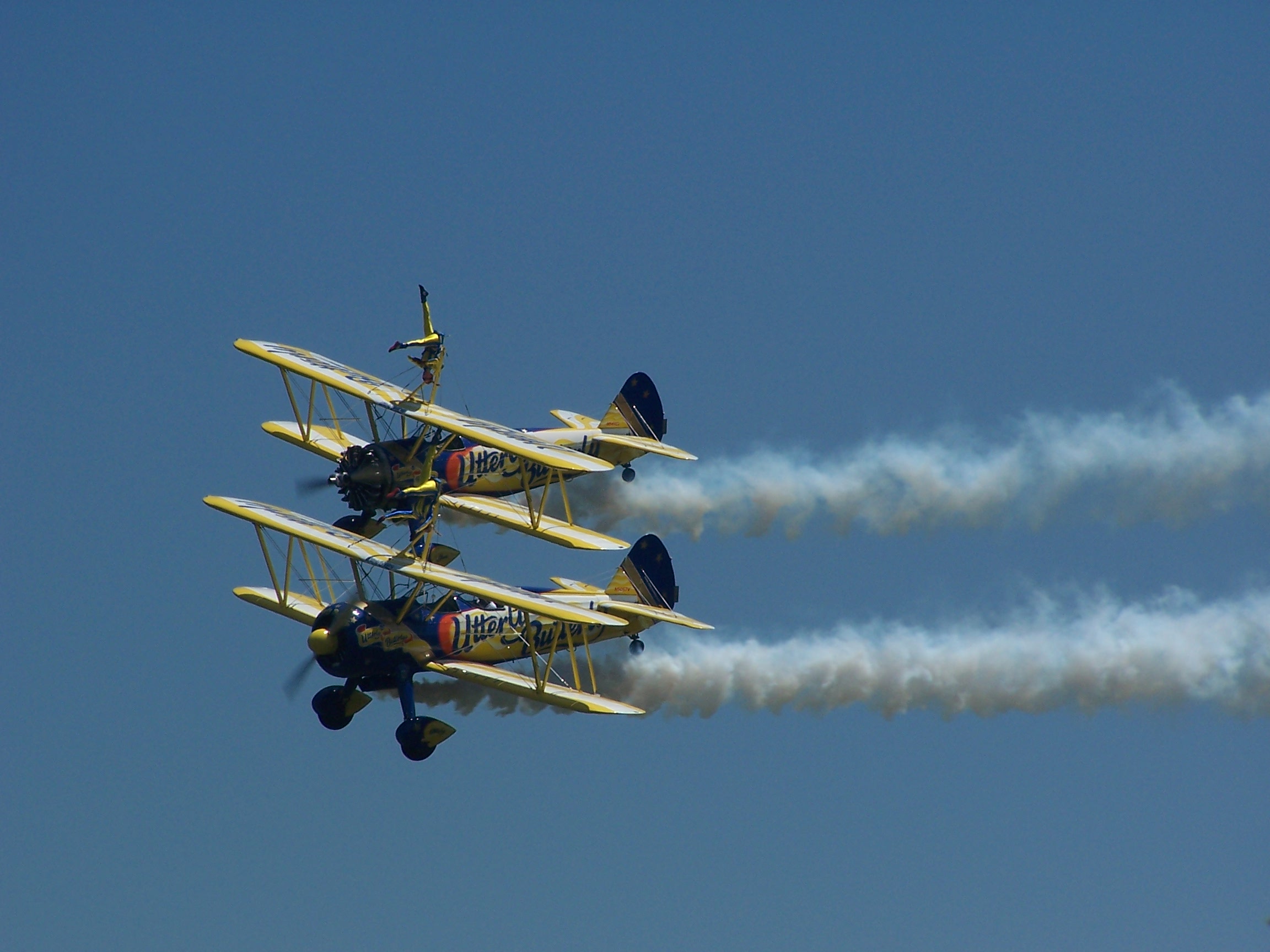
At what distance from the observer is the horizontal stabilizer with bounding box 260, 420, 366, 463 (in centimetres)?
6334

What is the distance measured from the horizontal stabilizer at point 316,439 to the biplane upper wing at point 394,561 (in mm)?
4669

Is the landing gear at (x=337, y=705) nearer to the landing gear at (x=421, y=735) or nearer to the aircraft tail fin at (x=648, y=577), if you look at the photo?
the landing gear at (x=421, y=735)

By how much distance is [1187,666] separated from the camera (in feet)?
200

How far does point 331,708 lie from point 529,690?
386 cm

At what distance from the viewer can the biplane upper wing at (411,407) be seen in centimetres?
5872

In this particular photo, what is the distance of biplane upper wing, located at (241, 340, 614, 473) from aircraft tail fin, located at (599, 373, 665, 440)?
4080 millimetres

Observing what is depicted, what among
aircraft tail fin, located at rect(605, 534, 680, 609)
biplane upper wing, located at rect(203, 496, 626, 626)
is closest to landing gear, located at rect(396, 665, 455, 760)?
biplane upper wing, located at rect(203, 496, 626, 626)

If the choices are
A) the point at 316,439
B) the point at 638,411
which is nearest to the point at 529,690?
the point at 316,439

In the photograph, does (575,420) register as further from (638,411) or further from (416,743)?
(416,743)

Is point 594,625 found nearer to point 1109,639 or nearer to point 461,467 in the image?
point 461,467

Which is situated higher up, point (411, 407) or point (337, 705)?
point (411, 407)

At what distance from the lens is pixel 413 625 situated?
186 feet

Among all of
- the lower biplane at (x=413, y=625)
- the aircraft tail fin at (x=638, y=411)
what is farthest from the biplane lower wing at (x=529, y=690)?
the aircraft tail fin at (x=638, y=411)

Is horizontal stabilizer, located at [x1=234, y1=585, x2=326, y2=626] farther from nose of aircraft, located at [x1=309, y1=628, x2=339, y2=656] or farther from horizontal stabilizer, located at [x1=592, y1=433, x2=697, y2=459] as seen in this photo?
horizontal stabilizer, located at [x1=592, y1=433, x2=697, y2=459]
